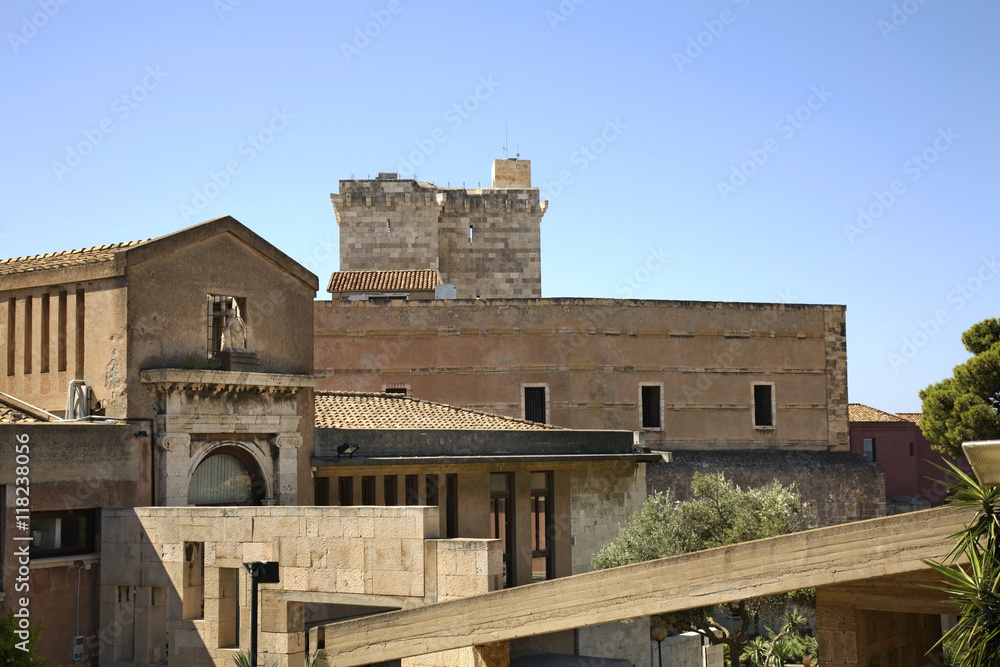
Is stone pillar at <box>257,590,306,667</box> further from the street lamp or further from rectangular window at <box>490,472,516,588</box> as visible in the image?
the street lamp

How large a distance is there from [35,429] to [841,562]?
417 inches

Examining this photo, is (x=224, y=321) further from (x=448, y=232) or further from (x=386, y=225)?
(x=448, y=232)

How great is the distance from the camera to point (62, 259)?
17.2m

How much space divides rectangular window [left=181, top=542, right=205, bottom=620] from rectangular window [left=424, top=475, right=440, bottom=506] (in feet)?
19.3

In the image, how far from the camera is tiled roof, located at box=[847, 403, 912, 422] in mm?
44906

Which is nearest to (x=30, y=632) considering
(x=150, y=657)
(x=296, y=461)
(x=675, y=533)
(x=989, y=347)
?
(x=150, y=657)

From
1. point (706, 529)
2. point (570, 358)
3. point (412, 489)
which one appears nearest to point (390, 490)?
Result: point (412, 489)

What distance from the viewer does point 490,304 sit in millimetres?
31750

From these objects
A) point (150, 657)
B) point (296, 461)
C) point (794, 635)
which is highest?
point (296, 461)

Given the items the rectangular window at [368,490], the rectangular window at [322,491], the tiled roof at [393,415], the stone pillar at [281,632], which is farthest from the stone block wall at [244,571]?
the tiled roof at [393,415]

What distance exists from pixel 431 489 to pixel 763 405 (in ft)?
53.7

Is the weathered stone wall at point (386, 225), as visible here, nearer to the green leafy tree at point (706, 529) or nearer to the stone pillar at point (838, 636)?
the green leafy tree at point (706, 529)

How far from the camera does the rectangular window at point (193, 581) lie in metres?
15.3

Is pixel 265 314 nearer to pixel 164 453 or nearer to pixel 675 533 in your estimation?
pixel 164 453
